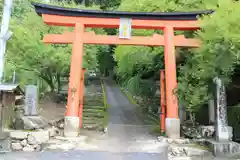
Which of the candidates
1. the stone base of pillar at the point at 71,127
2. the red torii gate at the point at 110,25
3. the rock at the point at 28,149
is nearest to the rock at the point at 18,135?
the rock at the point at 28,149

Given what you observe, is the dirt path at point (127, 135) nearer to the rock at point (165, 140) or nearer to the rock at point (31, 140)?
the rock at point (165, 140)

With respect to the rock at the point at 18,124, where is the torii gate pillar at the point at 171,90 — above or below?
above

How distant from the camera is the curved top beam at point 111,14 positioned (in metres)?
12.8

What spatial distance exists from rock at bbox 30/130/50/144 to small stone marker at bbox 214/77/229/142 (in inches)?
258

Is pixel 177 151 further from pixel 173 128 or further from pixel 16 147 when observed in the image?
pixel 16 147

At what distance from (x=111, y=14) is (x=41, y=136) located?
6304mm

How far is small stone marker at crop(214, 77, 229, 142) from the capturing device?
10086 mm

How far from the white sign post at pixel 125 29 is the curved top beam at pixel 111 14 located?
0.91 feet

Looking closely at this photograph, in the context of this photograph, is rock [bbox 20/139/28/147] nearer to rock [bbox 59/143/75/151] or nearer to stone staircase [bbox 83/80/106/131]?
rock [bbox 59/143/75/151]

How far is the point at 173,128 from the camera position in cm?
1198

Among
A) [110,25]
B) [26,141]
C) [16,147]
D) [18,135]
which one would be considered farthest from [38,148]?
[110,25]

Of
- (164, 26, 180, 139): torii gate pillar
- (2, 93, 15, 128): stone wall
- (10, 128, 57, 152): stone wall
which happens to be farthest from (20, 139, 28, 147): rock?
(164, 26, 180, 139): torii gate pillar

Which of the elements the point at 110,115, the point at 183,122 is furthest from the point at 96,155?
the point at 110,115

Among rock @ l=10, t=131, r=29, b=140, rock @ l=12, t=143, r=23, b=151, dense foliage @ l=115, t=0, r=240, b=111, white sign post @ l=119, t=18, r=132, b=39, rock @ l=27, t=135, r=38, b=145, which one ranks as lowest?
rock @ l=12, t=143, r=23, b=151
